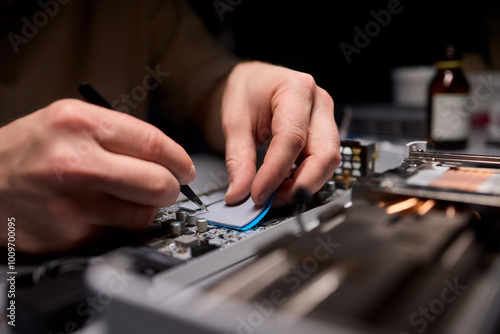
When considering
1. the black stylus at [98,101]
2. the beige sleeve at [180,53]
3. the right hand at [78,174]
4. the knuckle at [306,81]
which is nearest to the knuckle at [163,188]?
the right hand at [78,174]

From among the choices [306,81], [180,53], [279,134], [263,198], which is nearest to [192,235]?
[263,198]

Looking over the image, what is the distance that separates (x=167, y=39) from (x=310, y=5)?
55cm

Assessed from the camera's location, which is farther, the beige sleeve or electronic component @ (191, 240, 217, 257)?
the beige sleeve

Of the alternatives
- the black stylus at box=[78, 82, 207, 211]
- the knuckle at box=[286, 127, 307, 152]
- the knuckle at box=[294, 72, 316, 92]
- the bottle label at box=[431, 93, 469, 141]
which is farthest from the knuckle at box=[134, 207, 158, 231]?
the bottle label at box=[431, 93, 469, 141]

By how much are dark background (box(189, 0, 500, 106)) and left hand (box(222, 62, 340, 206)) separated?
398mm

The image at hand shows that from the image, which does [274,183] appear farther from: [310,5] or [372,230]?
[310,5]

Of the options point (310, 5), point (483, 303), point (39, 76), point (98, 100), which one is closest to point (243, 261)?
point (483, 303)

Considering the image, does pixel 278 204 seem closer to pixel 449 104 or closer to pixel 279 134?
pixel 279 134

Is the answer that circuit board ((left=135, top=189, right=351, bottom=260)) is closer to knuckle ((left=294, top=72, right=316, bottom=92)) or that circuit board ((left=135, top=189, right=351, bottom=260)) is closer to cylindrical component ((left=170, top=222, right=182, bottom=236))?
cylindrical component ((left=170, top=222, right=182, bottom=236))

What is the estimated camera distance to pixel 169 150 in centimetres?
55

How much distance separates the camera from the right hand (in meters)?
0.49

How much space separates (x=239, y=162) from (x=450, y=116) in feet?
2.54

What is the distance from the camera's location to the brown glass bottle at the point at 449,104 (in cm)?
118

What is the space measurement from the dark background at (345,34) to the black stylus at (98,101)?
2.25ft
